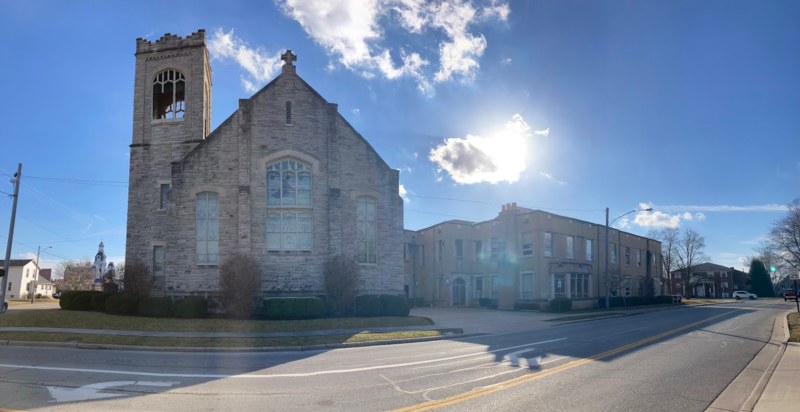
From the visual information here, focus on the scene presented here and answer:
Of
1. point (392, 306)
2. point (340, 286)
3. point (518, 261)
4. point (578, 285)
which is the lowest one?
point (392, 306)

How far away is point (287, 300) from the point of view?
22.8 meters

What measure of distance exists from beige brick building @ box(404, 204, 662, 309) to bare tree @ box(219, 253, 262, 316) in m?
22.3

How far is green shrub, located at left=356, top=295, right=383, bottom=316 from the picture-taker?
81.0 feet

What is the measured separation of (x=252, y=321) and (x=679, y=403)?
17.0m

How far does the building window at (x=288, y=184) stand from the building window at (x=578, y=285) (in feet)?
78.9

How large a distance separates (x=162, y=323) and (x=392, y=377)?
46.3 feet

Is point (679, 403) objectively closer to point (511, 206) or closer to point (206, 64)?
point (206, 64)

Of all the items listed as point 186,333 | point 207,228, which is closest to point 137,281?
point 207,228

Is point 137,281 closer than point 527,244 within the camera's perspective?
Yes

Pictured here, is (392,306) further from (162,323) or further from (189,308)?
(162,323)

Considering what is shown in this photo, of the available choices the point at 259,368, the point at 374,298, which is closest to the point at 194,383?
the point at 259,368

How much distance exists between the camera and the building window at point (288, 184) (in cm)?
2562

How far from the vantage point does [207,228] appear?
81.8 ft

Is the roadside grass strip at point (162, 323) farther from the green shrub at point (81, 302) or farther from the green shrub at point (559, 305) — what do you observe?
the green shrub at point (559, 305)
